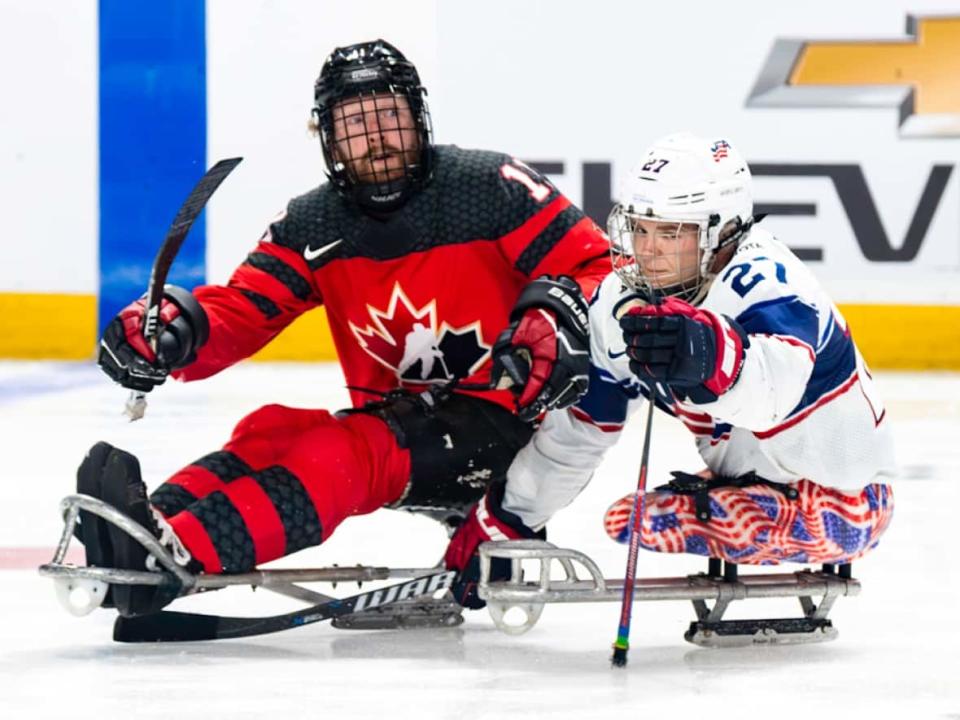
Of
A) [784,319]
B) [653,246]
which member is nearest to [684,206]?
[653,246]

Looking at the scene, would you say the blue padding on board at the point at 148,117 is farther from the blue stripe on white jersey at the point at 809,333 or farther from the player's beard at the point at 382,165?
the blue stripe on white jersey at the point at 809,333

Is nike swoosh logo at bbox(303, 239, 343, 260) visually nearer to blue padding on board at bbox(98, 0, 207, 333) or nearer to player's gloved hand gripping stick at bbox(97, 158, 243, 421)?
player's gloved hand gripping stick at bbox(97, 158, 243, 421)

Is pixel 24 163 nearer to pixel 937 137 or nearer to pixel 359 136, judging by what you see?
pixel 937 137

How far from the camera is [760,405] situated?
233 cm

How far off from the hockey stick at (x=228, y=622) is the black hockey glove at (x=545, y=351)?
34 cm

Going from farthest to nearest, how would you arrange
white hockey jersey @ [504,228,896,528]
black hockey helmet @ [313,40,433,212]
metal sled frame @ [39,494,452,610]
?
black hockey helmet @ [313,40,433,212], metal sled frame @ [39,494,452,610], white hockey jersey @ [504,228,896,528]

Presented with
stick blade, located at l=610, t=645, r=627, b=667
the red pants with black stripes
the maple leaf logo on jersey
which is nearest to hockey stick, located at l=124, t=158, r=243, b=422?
the red pants with black stripes

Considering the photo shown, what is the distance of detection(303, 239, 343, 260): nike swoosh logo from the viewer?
9.51 feet

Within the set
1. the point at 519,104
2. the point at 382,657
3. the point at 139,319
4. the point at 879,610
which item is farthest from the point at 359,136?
the point at 519,104

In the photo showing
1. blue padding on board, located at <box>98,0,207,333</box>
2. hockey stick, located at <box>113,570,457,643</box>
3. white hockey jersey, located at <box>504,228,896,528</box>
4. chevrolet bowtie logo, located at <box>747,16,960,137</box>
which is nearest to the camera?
white hockey jersey, located at <box>504,228,896,528</box>

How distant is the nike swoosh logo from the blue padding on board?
322 centimetres

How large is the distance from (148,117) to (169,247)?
362cm

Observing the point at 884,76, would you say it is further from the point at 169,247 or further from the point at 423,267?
the point at 169,247

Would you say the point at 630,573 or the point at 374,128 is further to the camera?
the point at 374,128
